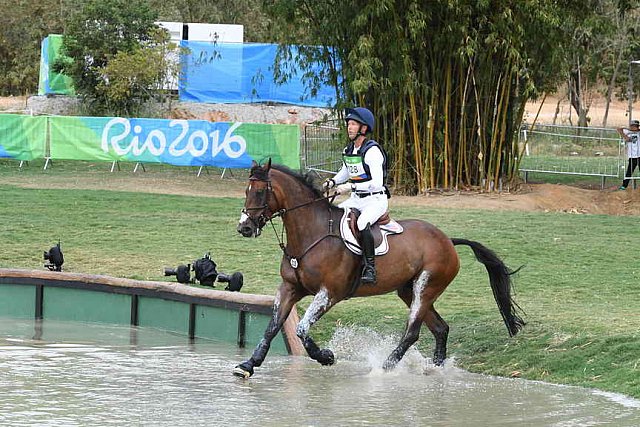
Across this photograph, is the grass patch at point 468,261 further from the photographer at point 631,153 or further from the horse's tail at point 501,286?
the photographer at point 631,153

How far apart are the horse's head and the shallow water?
126cm

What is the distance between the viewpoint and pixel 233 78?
1411 inches

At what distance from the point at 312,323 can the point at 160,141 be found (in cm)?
1720

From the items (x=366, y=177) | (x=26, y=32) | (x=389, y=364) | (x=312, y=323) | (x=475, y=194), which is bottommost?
(x=389, y=364)

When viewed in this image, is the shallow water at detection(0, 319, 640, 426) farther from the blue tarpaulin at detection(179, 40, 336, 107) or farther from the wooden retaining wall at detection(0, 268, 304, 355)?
the blue tarpaulin at detection(179, 40, 336, 107)

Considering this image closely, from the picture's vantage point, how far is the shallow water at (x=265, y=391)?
8.23 m

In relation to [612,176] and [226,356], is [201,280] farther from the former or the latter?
[612,176]

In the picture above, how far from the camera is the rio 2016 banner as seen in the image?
26.1 metres

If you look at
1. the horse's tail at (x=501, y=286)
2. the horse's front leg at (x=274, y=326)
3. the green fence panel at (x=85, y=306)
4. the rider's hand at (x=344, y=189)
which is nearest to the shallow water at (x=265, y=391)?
the horse's front leg at (x=274, y=326)

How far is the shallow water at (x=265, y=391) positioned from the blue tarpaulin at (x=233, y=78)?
24.2m

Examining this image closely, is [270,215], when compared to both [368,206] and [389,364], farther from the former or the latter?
[389,364]

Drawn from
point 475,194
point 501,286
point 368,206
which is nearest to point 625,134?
point 475,194

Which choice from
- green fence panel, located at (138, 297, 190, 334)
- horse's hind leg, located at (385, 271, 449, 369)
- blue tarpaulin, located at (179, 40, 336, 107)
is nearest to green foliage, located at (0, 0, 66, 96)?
blue tarpaulin, located at (179, 40, 336, 107)

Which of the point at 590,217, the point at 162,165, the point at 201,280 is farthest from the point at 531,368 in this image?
the point at 162,165
